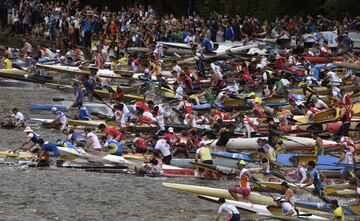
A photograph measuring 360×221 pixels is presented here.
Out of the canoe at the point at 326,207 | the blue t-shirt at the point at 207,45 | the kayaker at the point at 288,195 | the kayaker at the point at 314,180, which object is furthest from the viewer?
the blue t-shirt at the point at 207,45

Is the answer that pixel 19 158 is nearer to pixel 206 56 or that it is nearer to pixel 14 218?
pixel 14 218

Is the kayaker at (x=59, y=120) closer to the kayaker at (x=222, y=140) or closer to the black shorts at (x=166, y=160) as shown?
the kayaker at (x=222, y=140)

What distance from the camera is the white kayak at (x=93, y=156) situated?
29438mm

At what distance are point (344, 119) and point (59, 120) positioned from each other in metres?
10.1

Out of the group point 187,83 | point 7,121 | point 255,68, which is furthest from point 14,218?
point 255,68

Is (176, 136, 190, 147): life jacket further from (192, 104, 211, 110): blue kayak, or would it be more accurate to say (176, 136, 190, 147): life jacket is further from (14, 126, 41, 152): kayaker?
(192, 104, 211, 110): blue kayak

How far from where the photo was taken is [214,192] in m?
26.1

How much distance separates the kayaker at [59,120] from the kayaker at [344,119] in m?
9.56

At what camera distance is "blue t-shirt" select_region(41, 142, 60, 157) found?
96.3 feet

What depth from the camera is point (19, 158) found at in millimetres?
30250

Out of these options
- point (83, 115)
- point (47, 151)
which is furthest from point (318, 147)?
point (83, 115)

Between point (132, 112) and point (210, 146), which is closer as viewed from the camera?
point (210, 146)

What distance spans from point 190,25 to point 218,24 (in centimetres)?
191

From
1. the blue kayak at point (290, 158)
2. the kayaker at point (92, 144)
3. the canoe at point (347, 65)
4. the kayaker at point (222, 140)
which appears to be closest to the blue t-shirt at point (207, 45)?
the canoe at point (347, 65)
